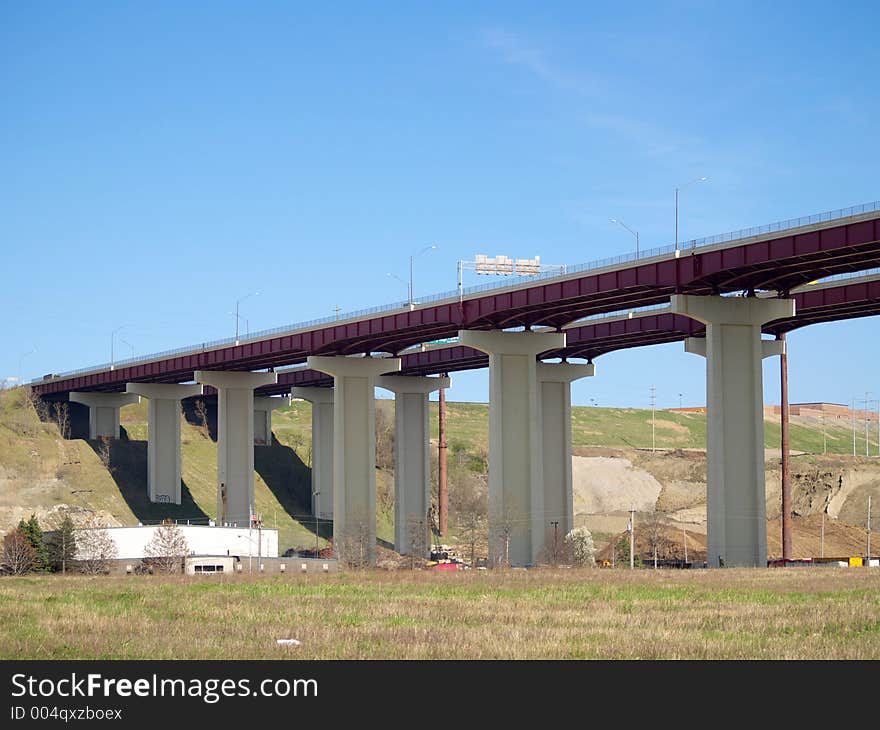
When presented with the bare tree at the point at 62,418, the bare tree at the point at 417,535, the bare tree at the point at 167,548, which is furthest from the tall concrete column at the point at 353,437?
the bare tree at the point at 62,418

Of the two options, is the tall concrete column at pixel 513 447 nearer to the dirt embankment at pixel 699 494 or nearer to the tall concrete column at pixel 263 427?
the dirt embankment at pixel 699 494

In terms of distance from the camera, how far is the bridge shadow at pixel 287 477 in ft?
550

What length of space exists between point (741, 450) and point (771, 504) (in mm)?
72690

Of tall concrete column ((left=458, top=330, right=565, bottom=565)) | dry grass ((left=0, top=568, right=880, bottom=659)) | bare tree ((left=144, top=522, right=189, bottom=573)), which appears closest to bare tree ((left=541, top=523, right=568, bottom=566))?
tall concrete column ((left=458, top=330, right=565, bottom=565))

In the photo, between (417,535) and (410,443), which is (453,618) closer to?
(417,535)

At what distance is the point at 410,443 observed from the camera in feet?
462

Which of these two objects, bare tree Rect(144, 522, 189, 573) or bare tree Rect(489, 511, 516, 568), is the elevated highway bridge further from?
bare tree Rect(144, 522, 189, 573)

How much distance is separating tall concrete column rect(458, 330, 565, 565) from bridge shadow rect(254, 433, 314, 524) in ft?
203

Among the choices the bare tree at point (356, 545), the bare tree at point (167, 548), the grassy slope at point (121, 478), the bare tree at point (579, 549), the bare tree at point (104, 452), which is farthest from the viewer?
the bare tree at point (104, 452)

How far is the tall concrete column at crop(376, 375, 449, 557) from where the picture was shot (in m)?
140

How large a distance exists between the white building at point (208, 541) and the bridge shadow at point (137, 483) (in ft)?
123
